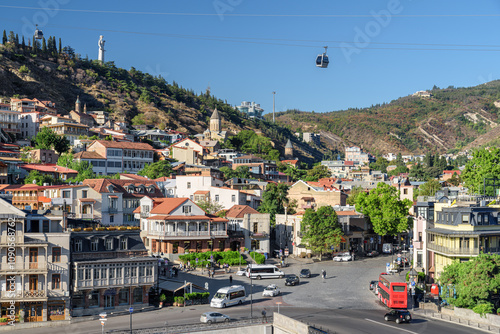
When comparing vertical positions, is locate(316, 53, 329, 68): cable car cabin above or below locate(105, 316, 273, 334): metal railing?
above

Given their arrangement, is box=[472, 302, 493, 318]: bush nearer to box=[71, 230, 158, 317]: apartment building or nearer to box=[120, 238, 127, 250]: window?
box=[71, 230, 158, 317]: apartment building

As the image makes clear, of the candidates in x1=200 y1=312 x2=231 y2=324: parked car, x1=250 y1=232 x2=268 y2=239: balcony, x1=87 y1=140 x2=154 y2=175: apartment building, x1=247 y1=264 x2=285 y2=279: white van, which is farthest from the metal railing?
x1=87 y1=140 x2=154 y2=175: apartment building

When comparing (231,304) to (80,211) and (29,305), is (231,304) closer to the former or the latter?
(29,305)

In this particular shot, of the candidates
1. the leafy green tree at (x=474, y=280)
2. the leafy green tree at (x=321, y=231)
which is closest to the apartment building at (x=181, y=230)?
the leafy green tree at (x=321, y=231)

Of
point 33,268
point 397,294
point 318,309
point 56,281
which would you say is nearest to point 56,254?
point 33,268

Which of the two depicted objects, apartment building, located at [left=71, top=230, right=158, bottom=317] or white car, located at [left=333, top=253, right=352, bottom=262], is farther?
white car, located at [left=333, top=253, right=352, bottom=262]
